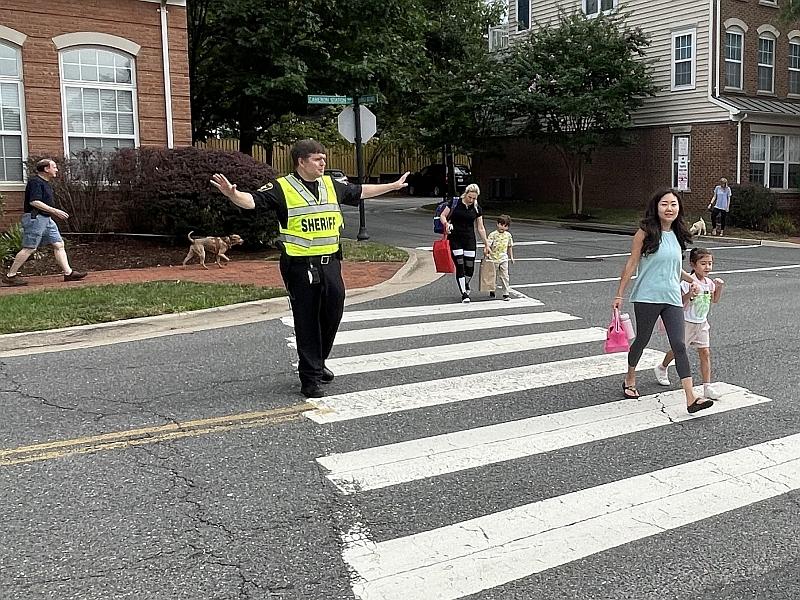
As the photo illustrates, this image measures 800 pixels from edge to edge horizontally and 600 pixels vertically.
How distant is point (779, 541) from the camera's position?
4152 millimetres

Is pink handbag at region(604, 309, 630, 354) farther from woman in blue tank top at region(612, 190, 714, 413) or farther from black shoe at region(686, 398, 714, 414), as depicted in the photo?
black shoe at region(686, 398, 714, 414)

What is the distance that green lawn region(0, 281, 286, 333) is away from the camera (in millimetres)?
9328

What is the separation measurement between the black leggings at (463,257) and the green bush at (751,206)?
Answer: 17.1 metres

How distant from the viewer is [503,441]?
5.59 metres

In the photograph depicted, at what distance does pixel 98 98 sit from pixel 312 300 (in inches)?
475

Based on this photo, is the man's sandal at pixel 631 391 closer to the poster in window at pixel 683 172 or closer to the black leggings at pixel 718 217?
the black leggings at pixel 718 217

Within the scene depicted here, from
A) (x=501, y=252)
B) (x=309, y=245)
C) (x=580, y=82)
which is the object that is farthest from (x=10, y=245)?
(x=580, y=82)

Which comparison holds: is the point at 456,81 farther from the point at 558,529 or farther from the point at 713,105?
the point at 558,529

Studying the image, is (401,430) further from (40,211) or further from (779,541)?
(40,211)

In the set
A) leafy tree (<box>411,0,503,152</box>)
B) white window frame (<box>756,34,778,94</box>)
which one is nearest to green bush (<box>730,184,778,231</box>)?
white window frame (<box>756,34,778,94</box>)

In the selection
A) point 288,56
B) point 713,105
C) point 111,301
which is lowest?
point 111,301

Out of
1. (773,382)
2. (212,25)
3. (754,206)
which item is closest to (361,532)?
(773,382)

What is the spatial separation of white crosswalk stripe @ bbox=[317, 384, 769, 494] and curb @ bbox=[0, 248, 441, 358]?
14.7 feet

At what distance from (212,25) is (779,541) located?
21430mm
